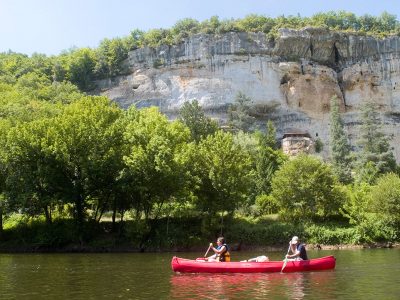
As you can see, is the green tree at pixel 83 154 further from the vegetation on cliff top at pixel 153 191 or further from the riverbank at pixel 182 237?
the riverbank at pixel 182 237

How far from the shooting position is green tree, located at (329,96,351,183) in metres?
58.1

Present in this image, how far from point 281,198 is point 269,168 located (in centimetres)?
1000

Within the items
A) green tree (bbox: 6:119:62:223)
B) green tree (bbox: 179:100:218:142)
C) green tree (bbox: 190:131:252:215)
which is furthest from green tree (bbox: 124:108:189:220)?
green tree (bbox: 179:100:218:142)

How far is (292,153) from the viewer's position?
70000 millimetres

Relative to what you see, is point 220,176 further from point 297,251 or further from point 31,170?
point 297,251

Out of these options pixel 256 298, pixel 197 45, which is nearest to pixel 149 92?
pixel 197 45

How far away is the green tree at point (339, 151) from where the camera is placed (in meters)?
58.1

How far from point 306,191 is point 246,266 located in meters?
20.3

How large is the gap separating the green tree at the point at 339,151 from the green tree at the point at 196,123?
16.3 m

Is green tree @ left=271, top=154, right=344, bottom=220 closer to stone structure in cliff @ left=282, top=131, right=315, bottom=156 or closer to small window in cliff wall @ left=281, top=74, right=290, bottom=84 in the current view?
stone structure in cliff @ left=282, top=131, right=315, bottom=156

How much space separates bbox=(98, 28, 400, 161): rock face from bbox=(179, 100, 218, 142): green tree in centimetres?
1297

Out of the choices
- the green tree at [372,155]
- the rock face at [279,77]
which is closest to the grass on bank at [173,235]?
the green tree at [372,155]

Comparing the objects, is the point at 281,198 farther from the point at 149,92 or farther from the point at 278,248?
the point at 149,92

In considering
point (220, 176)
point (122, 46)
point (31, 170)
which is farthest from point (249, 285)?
point (122, 46)
